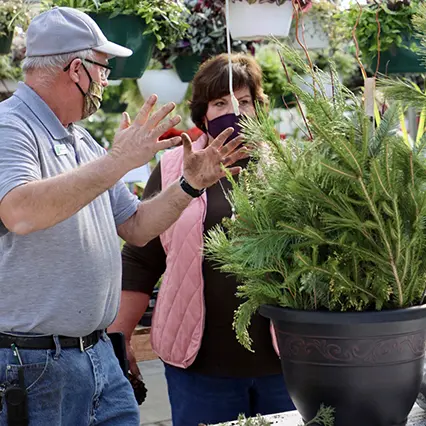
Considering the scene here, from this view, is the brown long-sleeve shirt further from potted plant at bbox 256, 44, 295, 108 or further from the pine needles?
potted plant at bbox 256, 44, 295, 108

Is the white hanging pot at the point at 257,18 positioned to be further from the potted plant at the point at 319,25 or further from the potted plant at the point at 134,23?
the potted plant at the point at 319,25

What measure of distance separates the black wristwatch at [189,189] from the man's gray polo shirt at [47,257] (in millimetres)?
257

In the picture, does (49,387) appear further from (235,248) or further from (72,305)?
(235,248)

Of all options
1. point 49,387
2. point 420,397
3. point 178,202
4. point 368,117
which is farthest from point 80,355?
point 368,117

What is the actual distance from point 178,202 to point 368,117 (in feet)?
2.88

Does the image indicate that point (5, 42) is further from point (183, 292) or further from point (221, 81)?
point (183, 292)

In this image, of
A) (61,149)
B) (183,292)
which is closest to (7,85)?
(183,292)

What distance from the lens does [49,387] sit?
207cm

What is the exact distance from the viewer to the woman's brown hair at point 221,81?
8.77 feet

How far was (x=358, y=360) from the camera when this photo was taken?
1.54 meters

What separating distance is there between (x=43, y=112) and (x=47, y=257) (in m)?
0.38

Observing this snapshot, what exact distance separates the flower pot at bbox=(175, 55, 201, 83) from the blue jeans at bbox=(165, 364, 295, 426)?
1.85m

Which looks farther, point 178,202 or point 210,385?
point 210,385

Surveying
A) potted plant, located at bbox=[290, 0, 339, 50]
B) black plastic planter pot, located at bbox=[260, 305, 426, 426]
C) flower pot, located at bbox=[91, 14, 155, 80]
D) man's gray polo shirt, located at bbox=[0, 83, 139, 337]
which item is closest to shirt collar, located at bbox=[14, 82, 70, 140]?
man's gray polo shirt, located at bbox=[0, 83, 139, 337]
